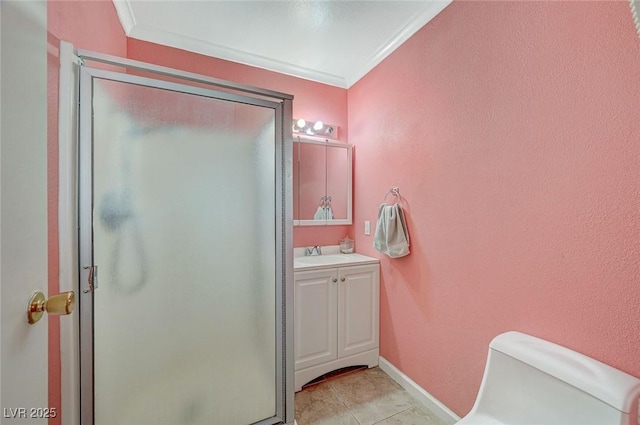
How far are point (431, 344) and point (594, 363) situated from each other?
843mm

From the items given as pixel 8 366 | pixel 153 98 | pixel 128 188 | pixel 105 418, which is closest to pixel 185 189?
pixel 128 188

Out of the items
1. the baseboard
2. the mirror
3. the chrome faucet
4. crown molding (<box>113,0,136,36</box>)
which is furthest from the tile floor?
crown molding (<box>113,0,136,36</box>)

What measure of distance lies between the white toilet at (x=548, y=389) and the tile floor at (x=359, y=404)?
27.3 inches

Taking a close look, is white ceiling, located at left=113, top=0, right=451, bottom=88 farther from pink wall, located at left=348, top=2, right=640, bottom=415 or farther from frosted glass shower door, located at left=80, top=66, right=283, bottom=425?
frosted glass shower door, located at left=80, top=66, right=283, bottom=425

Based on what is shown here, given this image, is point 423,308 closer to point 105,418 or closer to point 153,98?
point 105,418

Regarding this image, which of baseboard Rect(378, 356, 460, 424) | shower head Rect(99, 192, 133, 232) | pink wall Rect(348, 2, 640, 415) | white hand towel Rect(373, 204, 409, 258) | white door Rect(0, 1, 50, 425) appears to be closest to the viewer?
white door Rect(0, 1, 50, 425)

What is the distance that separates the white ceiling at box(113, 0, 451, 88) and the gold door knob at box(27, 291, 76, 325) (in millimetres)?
1829

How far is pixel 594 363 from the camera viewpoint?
3.08 feet

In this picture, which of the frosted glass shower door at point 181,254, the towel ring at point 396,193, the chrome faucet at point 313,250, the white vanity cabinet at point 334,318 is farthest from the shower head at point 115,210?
the towel ring at point 396,193

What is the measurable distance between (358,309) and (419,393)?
66cm

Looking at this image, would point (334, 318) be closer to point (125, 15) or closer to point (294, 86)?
point (294, 86)

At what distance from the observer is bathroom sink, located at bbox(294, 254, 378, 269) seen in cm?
197

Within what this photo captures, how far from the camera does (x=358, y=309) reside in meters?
2.08

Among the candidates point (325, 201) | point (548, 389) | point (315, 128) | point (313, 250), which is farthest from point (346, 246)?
point (548, 389)
